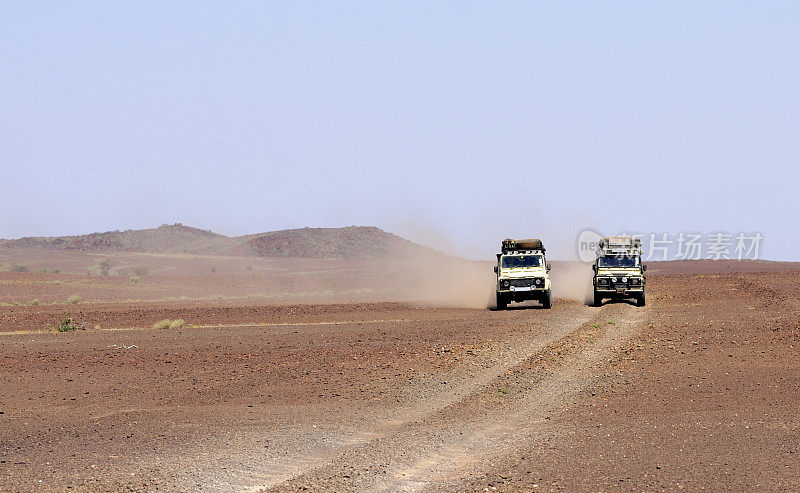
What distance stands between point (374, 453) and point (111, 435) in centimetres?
423

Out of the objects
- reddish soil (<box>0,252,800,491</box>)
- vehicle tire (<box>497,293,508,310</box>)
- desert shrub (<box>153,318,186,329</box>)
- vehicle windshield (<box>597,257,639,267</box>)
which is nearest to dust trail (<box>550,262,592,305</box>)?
vehicle windshield (<box>597,257,639,267</box>)

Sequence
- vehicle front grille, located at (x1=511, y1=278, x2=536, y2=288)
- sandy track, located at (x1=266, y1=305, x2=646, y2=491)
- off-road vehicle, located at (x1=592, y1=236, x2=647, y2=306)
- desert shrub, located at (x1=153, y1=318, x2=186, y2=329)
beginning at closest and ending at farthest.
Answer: sandy track, located at (x1=266, y1=305, x2=646, y2=491), desert shrub, located at (x1=153, y1=318, x2=186, y2=329), vehicle front grille, located at (x1=511, y1=278, x2=536, y2=288), off-road vehicle, located at (x1=592, y1=236, x2=647, y2=306)

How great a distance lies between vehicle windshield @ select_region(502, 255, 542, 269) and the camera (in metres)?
40.9

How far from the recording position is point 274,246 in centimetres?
14200

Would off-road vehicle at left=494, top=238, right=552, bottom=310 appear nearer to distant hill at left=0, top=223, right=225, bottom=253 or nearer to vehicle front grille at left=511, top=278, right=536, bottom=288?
vehicle front grille at left=511, top=278, right=536, bottom=288

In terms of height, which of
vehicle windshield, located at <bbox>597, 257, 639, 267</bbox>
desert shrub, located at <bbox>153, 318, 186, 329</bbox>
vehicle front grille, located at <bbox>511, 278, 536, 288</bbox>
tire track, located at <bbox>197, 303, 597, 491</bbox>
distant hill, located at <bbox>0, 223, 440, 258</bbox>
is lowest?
tire track, located at <bbox>197, 303, 597, 491</bbox>

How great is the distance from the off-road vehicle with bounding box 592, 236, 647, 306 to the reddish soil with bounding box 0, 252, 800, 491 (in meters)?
7.79

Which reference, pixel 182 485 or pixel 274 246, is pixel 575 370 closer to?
pixel 182 485

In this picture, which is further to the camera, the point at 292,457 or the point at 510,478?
the point at 292,457

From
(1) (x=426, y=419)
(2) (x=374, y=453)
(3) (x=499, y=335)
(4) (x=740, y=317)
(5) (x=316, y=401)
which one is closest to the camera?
(2) (x=374, y=453)

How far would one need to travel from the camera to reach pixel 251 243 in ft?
476

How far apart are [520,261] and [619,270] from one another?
4806 mm

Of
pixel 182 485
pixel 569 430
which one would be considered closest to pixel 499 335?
pixel 569 430

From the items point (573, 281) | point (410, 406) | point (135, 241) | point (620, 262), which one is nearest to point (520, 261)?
point (620, 262)
